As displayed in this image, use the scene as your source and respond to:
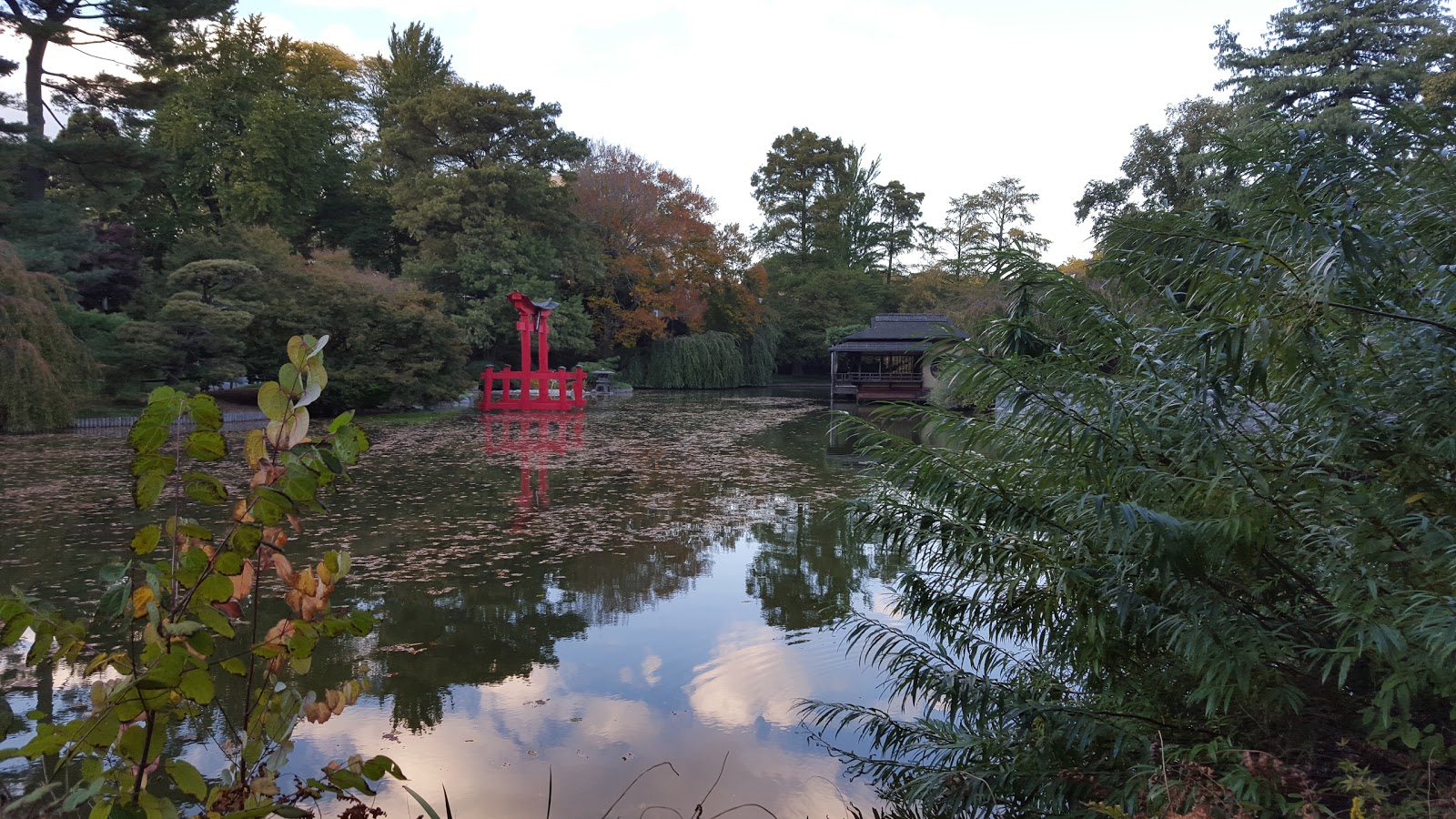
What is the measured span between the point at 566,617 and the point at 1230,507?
3.56 metres

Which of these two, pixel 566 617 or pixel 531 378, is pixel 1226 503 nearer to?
pixel 566 617

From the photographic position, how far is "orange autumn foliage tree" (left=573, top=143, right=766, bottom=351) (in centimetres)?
2669

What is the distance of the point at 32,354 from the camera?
37.2 ft

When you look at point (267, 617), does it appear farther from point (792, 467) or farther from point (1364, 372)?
point (792, 467)

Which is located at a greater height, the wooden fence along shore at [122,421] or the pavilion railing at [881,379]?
the pavilion railing at [881,379]

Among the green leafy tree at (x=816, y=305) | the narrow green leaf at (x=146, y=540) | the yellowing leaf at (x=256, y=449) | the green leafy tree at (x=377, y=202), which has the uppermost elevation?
the green leafy tree at (x=377, y=202)

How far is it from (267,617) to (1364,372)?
15.8 ft

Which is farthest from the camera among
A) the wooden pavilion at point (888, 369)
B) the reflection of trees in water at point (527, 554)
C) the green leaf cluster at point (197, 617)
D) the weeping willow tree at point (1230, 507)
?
the wooden pavilion at point (888, 369)

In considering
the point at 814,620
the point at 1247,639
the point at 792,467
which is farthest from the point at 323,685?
the point at 792,467

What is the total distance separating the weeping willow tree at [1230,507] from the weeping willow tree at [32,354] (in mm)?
13074

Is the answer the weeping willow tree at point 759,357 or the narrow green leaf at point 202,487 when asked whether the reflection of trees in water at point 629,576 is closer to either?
the narrow green leaf at point 202,487

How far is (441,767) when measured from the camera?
9.91ft

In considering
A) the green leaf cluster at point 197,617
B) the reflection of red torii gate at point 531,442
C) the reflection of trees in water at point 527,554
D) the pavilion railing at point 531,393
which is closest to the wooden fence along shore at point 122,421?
the reflection of red torii gate at point 531,442

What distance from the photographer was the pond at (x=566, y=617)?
3.06m
